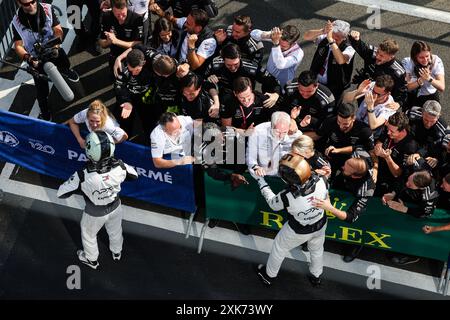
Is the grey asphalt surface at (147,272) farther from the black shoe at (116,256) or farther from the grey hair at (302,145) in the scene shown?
the grey hair at (302,145)

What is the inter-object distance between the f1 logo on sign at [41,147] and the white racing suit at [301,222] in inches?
122

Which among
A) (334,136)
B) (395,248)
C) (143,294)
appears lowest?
(143,294)

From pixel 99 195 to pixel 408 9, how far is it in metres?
6.95

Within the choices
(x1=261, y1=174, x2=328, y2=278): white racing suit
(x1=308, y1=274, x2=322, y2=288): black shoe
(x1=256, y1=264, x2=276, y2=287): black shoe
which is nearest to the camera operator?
(x1=261, y1=174, x2=328, y2=278): white racing suit

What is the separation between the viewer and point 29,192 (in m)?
10.3

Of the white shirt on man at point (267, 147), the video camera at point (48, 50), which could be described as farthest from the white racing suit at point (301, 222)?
the video camera at point (48, 50)

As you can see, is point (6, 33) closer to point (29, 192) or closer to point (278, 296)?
point (29, 192)

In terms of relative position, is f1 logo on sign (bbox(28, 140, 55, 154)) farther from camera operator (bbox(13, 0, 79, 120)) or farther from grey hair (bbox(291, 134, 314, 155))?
grey hair (bbox(291, 134, 314, 155))

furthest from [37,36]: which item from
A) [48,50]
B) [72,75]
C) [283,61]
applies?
[283,61]

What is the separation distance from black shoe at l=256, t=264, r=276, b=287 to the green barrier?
54 centimetres

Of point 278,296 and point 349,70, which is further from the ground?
point 349,70
